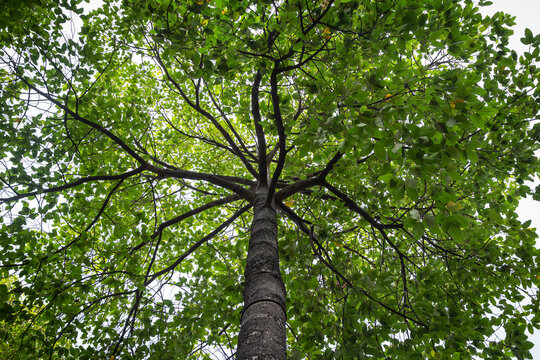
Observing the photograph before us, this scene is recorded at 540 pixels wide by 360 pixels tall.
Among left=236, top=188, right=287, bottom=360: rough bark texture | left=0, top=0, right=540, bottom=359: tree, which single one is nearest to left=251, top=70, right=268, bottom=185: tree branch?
left=0, top=0, right=540, bottom=359: tree

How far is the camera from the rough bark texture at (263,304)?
2025 millimetres

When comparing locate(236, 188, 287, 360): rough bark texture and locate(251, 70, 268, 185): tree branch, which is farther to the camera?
locate(251, 70, 268, 185): tree branch

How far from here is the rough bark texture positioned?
2025 mm

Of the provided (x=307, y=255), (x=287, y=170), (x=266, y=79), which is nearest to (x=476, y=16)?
(x=266, y=79)

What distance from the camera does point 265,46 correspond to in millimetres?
2486

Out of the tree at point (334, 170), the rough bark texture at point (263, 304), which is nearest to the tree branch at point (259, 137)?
the tree at point (334, 170)

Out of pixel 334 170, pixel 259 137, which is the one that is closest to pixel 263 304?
pixel 334 170

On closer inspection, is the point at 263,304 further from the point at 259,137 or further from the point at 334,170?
the point at 259,137

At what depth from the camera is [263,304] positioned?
7.89 feet

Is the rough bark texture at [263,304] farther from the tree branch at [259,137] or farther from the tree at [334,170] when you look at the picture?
the tree branch at [259,137]

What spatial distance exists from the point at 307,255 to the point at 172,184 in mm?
4338

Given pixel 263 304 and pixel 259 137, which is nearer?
pixel 263 304

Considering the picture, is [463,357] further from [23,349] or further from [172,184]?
[172,184]

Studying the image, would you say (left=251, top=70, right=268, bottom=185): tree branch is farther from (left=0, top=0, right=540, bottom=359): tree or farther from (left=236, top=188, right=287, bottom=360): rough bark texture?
(left=236, top=188, right=287, bottom=360): rough bark texture
